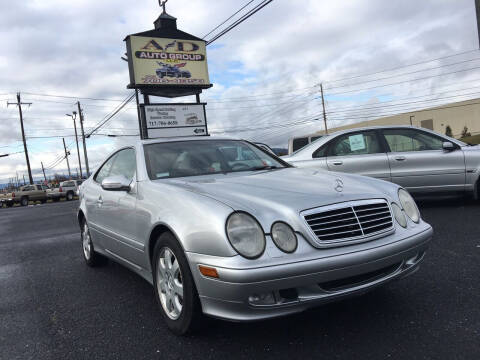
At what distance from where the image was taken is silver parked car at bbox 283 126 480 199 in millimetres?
6742

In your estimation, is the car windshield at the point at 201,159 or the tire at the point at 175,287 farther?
the car windshield at the point at 201,159

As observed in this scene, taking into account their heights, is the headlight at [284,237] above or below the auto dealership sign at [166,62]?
below

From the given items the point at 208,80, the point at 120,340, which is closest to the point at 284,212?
the point at 120,340

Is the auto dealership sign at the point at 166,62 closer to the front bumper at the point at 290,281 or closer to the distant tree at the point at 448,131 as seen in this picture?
the front bumper at the point at 290,281

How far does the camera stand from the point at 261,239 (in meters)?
2.29

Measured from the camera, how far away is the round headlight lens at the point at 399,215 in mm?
2750

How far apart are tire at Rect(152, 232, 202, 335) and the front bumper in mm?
102

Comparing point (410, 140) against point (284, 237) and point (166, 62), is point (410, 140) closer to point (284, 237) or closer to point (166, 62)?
point (284, 237)

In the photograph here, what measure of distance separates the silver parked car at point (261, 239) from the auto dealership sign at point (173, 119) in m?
17.8

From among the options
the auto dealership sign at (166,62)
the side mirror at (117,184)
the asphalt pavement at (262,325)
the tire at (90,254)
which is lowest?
the asphalt pavement at (262,325)

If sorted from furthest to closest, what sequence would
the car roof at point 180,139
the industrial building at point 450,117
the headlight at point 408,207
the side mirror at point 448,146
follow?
the industrial building at point 450,117, the side mirror at point 448,146, the car roof at point 180,139, the headlight at point 408,207

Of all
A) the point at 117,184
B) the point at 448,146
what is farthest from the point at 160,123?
the point at 117,184

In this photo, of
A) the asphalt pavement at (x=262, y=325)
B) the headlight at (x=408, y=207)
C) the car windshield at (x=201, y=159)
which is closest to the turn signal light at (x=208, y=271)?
the asphalt pavement at (x=262, y=325)

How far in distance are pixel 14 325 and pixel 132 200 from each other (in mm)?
1296
